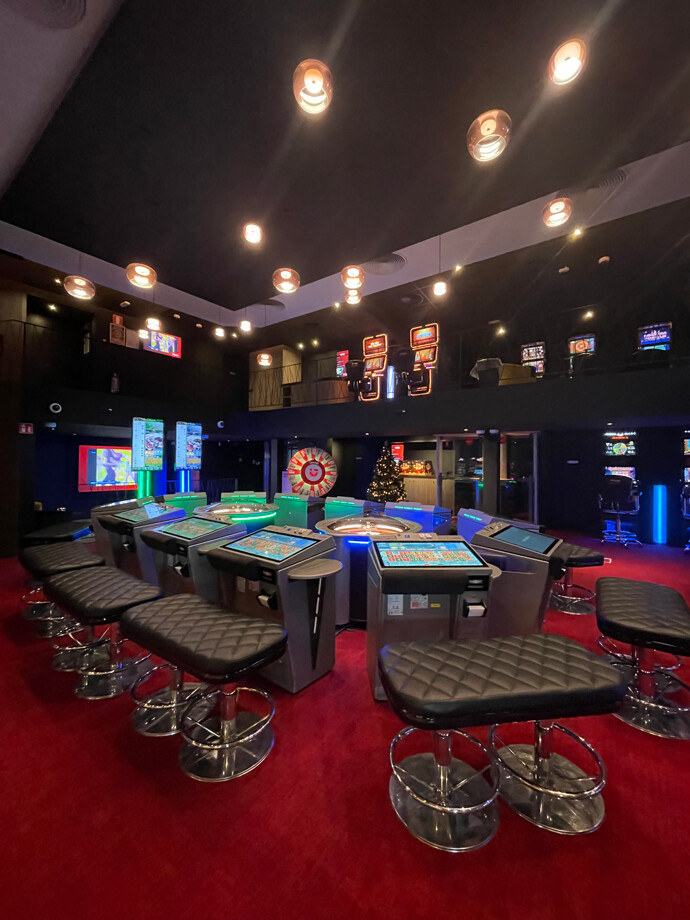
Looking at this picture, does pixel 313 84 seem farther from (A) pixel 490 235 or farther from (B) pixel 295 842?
(B) pixel 295 842

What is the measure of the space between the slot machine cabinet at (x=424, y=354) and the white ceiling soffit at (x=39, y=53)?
7.58m

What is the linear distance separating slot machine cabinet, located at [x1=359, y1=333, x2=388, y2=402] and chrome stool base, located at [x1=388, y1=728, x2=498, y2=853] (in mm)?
8830

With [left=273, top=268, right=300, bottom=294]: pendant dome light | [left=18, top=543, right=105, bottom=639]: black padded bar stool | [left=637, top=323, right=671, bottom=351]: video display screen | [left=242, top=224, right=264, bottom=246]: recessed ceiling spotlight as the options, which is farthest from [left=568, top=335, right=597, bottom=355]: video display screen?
[left=18, top=543, right=105, bottom=639]: black padded bar stool

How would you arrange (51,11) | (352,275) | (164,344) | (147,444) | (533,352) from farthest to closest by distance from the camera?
(164,344) → (533,352) → (147,444) → (352,275) → (51,11)

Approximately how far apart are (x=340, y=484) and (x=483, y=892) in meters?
12.0

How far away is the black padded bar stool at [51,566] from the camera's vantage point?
2824 mm

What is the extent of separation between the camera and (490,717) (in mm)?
1339

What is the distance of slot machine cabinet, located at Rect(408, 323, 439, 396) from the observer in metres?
9.08

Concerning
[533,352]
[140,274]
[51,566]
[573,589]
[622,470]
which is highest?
[533,352]

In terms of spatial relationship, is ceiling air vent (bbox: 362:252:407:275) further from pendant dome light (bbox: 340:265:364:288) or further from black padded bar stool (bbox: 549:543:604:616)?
black padded bar stool (bbox: 549:543:604:616)

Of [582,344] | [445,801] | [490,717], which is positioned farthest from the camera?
[582,344]

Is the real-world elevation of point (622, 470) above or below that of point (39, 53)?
below

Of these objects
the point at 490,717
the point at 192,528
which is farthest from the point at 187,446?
the point at 490,717

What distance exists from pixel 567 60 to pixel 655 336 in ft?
29.3
